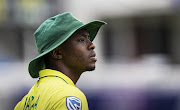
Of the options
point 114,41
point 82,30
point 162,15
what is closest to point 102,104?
point 114,41

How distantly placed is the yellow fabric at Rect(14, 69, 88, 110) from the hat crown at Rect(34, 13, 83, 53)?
221 mm

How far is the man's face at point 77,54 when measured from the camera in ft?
11.0

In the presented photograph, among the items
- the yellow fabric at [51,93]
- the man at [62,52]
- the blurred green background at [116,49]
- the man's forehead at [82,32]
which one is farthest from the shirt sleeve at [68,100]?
the blurred green background at [116,49]

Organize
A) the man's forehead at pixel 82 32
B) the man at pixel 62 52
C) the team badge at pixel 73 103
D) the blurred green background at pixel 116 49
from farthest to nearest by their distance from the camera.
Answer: the blurred green background at pixel 116 49, the man's forehead at pixel 82 32, the man at pixel 62 52, the team badge at pixel 73 103

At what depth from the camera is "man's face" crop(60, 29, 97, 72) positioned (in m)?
3.34

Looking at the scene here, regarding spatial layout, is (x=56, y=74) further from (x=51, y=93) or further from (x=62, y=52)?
(x=51, y=93)

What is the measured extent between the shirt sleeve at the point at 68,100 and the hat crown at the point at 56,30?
48 centimetres

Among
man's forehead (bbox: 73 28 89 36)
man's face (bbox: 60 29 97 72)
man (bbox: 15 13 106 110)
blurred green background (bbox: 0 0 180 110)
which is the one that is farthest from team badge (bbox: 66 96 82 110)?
blurred green background (bbox: 0 0 180 110)

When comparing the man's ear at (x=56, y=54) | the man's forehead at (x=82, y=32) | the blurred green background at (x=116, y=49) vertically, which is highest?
the man's forehead at (x=82, y=32)

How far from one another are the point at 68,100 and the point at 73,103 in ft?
0.13

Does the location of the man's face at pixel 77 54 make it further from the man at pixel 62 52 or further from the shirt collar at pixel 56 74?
the shirt collar at pixel 56 74

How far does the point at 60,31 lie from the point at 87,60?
327mm

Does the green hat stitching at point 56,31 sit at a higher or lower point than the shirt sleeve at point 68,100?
higher

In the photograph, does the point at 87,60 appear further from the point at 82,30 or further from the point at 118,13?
the point at 118,13
